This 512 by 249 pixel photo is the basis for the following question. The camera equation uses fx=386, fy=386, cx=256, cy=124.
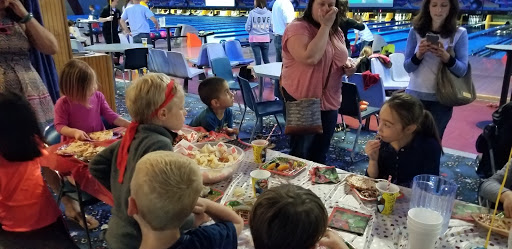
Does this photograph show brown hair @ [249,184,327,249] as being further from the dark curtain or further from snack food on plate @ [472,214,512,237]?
the dark curtain

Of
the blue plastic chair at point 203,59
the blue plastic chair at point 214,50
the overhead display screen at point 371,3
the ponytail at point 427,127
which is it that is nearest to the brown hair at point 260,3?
the blue plastic chair at point 214,50

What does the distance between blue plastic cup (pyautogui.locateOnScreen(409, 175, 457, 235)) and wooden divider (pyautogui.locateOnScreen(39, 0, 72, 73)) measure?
117 inches

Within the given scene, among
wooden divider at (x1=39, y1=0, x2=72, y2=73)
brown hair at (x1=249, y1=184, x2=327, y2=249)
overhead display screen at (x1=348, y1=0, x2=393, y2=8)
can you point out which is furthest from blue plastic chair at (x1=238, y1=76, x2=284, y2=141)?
overhead display screen at (x1=348, y1=0, x2=393, y2=8)

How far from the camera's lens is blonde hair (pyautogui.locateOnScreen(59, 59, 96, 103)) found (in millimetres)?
2031

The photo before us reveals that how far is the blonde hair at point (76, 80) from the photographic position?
6.66 ft

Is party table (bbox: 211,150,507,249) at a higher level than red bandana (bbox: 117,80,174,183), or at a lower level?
lower

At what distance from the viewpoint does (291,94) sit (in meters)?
2.15

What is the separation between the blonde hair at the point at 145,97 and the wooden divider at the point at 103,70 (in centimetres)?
249

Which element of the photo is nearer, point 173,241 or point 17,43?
point 173,241

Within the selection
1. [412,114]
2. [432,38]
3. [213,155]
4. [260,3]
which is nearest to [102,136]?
[213,155]

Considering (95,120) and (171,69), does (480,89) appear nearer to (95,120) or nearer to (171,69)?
(171,69)

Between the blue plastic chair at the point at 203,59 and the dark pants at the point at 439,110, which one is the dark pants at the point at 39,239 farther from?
the blue plastic chair at the point at 203,59

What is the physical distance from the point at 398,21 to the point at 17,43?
586 inches

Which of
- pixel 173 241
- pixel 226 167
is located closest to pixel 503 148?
pixel 226 167
